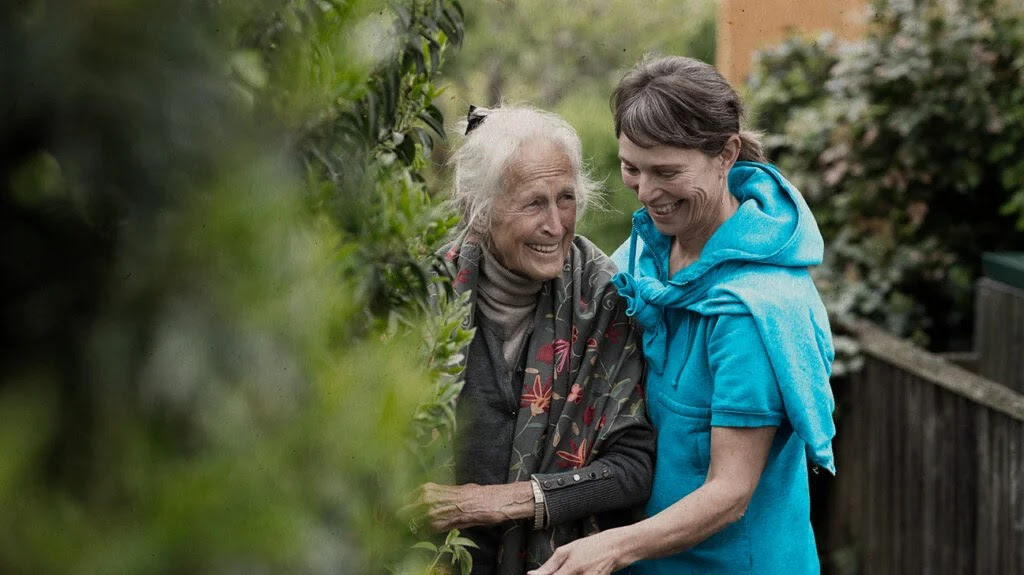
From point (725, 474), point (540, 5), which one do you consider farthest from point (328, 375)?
point (540, 5)

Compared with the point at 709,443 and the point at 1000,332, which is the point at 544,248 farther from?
the point at 1000,332

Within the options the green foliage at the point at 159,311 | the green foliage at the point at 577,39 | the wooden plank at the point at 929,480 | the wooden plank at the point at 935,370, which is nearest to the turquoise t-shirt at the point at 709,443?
the green foliage at the point at 159,311

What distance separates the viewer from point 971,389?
4.97 metres

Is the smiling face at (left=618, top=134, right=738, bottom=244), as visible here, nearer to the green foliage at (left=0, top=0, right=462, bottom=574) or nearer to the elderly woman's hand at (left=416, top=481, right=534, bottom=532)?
the elderly woman's hand at (left=416, top=481, right=534, bottom=532)

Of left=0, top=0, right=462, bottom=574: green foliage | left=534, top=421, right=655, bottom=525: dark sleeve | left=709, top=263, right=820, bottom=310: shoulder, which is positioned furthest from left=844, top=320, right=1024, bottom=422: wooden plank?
left=0, top=0, right=462, bottom=574: green foliage

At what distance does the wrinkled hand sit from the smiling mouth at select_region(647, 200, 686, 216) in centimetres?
70

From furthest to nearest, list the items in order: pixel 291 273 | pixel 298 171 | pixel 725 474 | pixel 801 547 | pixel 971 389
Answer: pixel 971 389, pixel 801 547, pixel 725 474, pixel 298 171, pixel 291 273

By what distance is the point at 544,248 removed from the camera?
2.67 metres

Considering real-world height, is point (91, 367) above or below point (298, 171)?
below

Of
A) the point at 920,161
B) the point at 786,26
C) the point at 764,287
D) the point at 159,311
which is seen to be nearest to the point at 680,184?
the point at 764,287

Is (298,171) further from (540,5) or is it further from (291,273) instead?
(540,5)

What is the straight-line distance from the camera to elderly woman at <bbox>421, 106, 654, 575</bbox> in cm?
262

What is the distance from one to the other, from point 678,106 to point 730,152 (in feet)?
0.63

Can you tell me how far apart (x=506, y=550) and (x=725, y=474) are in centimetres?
50
